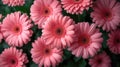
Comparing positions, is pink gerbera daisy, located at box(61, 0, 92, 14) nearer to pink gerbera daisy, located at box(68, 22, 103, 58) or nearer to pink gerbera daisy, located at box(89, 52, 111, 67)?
pink gerbera daisy, located at box(68, 22, 103, 58)

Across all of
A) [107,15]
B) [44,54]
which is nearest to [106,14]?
[107,15]

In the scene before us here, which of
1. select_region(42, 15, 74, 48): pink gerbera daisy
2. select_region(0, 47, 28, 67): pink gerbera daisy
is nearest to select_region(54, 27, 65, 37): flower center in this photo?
select_region(42, 15, 74, 48): pink gerbera daisy

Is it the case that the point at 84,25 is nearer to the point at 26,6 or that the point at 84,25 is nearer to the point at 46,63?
the point at 46,63

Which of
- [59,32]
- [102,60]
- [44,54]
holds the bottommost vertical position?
[102,60]

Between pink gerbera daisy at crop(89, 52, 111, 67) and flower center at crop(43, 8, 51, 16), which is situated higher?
flower center at crop(43, 8, 51, 16)

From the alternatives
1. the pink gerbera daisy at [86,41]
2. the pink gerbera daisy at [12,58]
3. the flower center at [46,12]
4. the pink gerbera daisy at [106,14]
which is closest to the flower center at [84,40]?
the pink gerbera daisy at [86,41]

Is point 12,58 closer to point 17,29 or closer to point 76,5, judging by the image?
point 17,29

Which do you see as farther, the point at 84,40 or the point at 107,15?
the point at 107,15
